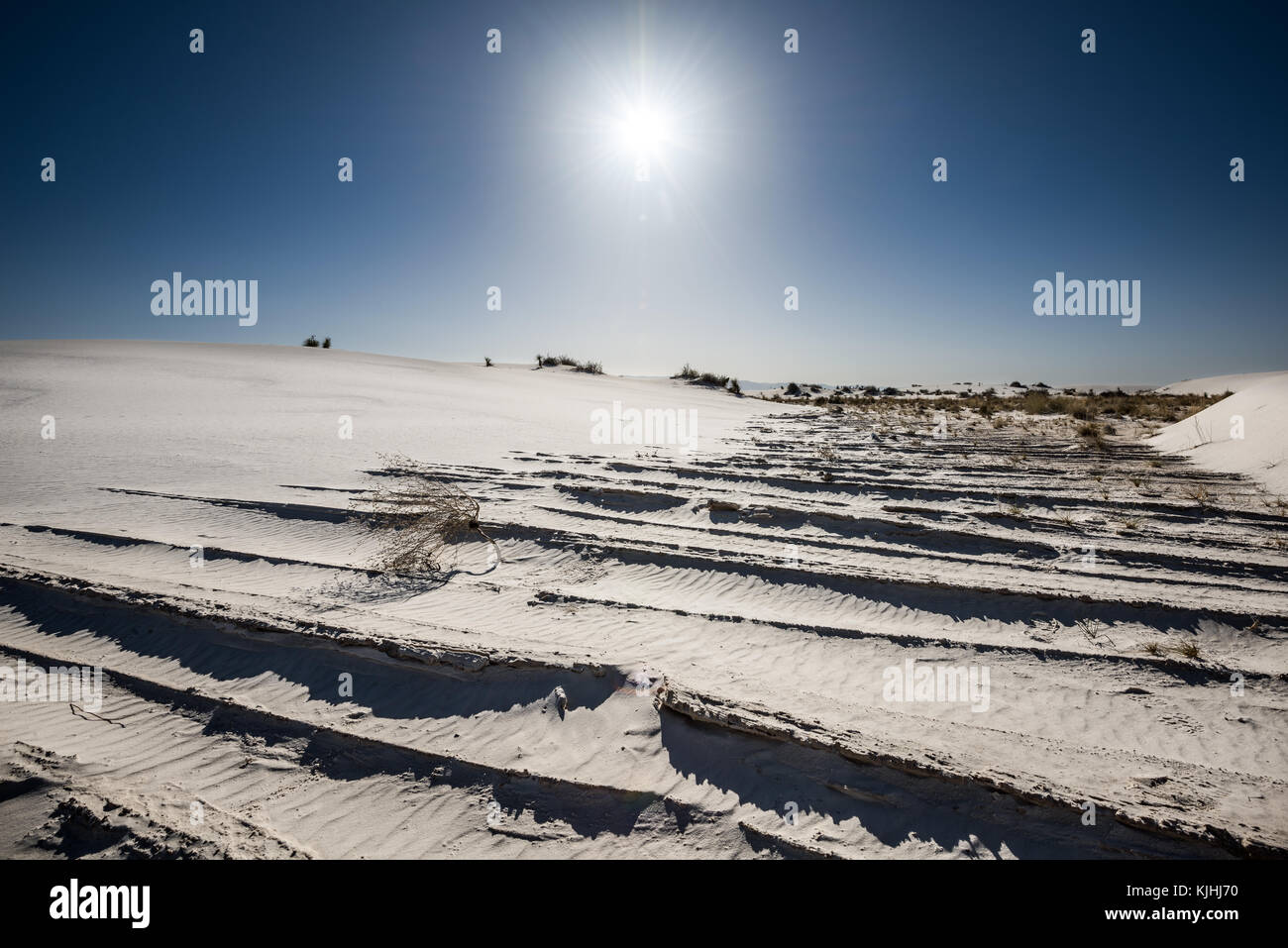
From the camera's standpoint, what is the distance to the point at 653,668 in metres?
3.57

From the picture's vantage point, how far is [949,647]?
385 cm

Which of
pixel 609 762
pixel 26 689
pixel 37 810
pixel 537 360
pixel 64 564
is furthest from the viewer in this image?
pixel 537 360

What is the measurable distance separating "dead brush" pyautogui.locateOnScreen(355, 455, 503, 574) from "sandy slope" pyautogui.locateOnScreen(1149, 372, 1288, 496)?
10.5 metres

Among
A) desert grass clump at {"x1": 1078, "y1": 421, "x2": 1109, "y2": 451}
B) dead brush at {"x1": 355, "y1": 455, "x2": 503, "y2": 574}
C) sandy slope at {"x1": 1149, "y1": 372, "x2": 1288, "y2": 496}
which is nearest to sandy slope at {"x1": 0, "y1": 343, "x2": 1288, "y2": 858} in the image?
dead brush at {"x1": 355, "y1": 455, "x2": 503, "y2": 574}

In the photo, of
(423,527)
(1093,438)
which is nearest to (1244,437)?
(1093,438)

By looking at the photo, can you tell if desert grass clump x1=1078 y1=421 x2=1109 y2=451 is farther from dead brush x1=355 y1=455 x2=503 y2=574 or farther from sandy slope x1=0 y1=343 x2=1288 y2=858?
dead brush x1=355 y1=455 x2=503 y2=574

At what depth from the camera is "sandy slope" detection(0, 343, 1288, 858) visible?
241cm

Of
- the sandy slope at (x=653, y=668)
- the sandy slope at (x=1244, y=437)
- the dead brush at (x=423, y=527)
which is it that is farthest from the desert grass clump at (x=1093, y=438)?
the dead brush at (x=423, y=527)

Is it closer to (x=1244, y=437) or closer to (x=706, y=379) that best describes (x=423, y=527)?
(x=1244, y=437)

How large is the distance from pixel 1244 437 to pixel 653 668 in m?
12.5

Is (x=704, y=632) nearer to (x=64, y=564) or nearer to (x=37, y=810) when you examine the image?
(x=37, y=810)

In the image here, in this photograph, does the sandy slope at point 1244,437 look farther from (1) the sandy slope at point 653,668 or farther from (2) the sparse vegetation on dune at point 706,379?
(2) the sparse vegetation on dune at point 706,379

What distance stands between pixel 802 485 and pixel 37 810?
7.97m

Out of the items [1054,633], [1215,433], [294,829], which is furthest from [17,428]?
[1215,433]
